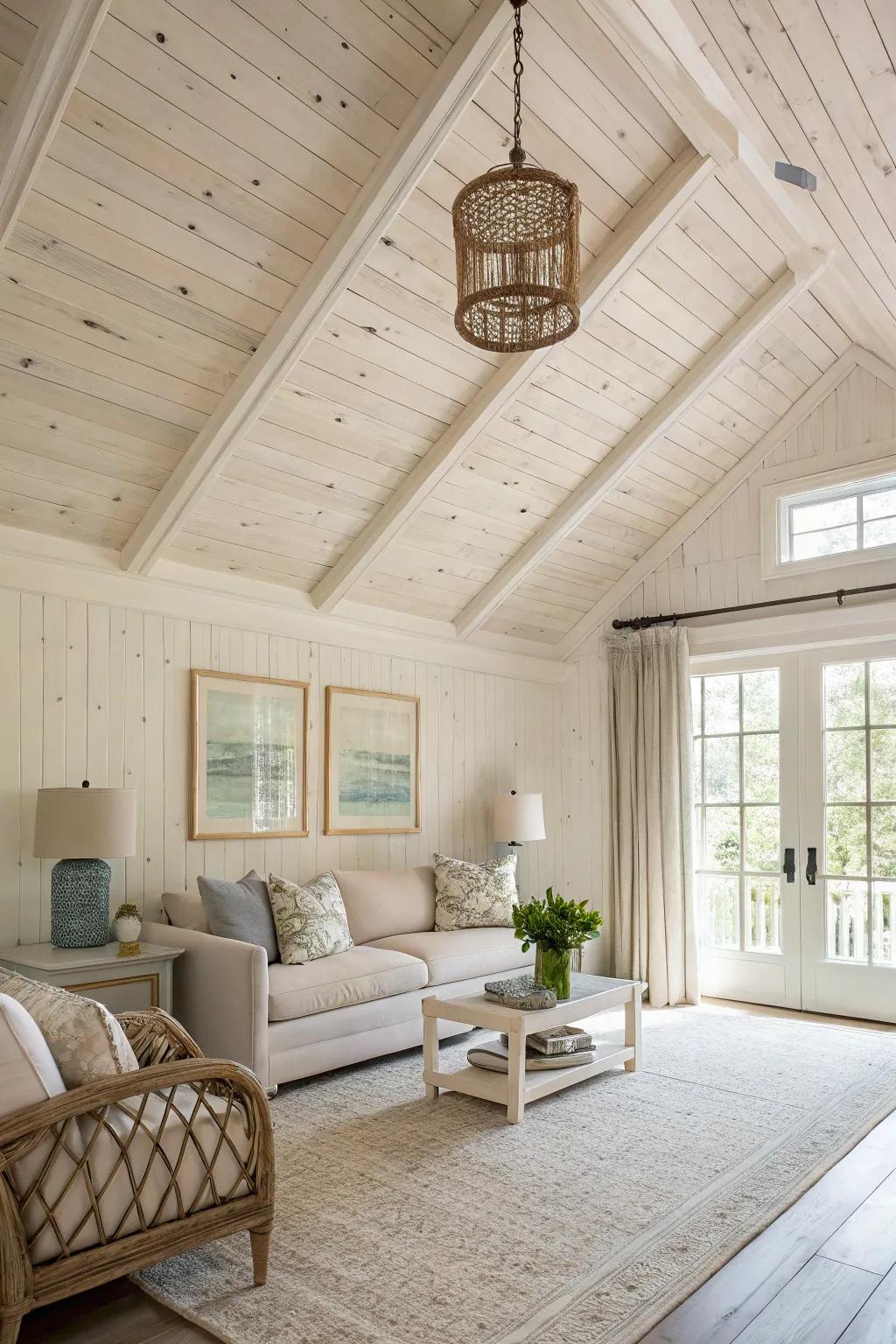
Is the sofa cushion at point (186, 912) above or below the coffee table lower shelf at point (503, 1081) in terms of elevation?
above

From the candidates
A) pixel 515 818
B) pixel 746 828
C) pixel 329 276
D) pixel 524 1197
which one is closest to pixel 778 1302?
pixel 524 1197

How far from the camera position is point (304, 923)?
437cm

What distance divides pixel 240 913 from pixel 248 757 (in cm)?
92

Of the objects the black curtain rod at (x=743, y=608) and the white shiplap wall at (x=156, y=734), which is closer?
the white shiplap wall at (x=156, y=734)

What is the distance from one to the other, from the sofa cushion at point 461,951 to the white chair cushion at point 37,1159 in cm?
266

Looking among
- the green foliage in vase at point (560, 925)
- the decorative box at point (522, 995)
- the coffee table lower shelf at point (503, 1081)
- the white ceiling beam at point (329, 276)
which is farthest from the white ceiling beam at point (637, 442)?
the coffee table lower shelf at point (503, 1081)

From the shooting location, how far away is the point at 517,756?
662 cm

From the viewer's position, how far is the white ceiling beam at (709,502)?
571 cm

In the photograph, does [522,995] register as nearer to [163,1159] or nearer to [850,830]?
[163,1159]

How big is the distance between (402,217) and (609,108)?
86 centimetres

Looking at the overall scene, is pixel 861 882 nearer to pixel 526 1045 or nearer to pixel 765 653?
pixel 765 653

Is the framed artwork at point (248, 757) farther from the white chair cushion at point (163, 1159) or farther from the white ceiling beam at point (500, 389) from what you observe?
the white chair cushion at point (163, 1159)

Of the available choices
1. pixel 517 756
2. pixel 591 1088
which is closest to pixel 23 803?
pixel 591 1088

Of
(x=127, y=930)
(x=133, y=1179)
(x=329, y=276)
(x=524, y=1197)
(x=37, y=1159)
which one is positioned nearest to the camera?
(x=37, y=1159)
